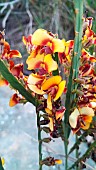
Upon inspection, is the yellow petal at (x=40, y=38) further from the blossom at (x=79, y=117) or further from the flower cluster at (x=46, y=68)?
the blossom at (x=79, y=117)

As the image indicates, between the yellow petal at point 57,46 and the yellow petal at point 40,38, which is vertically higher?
the yellow petal at point 40,38

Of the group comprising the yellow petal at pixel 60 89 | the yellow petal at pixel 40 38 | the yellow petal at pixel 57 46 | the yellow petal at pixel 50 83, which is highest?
the yellow petal at pixel 40 38

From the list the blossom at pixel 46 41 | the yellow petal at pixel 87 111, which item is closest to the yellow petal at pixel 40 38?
the blossom at pixel 46 41

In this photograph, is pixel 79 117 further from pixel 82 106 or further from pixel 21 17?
pixel 21 17

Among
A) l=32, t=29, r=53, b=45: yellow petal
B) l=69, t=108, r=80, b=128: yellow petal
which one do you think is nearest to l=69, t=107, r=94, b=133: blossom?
l=69, t=108, r=80, b=128: yellow petal

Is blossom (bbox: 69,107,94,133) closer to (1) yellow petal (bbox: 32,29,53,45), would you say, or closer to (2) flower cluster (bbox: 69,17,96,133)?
(2) flower cluster (bbox: 69,17,96,133)

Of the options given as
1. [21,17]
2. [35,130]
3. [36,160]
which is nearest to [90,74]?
[36,160]

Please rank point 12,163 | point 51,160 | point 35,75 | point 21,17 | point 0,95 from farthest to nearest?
point 21,17 < point 0,95 < point 12,163 < point 51,160 < point 35,75
